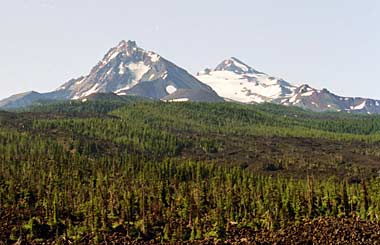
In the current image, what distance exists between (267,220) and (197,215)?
17812 mm

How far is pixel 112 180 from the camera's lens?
19475 centimetres

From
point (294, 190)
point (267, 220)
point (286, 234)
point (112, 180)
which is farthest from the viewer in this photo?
point (112, 180)

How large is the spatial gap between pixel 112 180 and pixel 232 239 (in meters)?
83.8

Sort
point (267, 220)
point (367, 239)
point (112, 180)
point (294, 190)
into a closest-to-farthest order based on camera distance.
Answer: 1. point (367, 239)
2. point (267, 220)
3. point (294, 190)
4. point (112, 180)

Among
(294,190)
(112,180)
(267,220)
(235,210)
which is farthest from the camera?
(112,180)

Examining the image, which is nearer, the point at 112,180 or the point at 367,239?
the point at 367,239

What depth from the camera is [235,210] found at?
15262cm

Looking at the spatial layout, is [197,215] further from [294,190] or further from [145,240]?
[294,190]

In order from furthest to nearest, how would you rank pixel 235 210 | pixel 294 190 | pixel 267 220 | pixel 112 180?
pixel 112 180 < pixel 294 190 < pixel 235 210 < pixel 267 220

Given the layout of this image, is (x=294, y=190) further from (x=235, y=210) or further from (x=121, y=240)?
(x=121, y=240)

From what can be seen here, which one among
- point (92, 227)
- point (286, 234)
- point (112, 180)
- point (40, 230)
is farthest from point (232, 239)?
point (112, 180)

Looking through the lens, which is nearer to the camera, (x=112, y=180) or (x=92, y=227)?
(x=92, y=227)

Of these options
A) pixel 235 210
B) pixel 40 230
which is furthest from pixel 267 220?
pixel 40 230

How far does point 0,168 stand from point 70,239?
3504 inches
